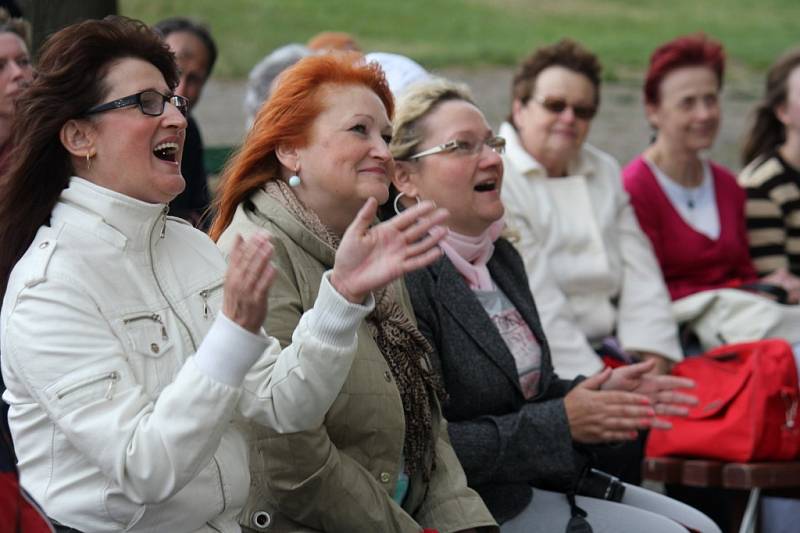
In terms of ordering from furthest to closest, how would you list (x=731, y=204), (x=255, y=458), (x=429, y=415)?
(x=731, y=204)
(x=429, y=415)
(x=255, y=458)

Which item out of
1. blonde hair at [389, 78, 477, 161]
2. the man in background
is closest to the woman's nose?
blonde hair at [389, 78, 477, 161]

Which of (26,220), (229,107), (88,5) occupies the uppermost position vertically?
(88,5)

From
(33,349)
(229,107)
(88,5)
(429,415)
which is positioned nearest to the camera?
(33,349)

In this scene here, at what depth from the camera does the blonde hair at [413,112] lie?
3791mm

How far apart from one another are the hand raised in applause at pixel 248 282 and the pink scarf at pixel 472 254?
4.79 ft

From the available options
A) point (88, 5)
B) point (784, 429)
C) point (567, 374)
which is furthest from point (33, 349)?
point (784, 429)

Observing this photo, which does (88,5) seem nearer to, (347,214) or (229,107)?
(347,214)

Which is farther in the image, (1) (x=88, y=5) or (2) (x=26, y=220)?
(1) (x=88, y=5)

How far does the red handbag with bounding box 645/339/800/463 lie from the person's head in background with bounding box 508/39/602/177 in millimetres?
1092

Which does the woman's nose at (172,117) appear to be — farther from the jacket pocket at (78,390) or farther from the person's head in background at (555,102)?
the person's head in background at (555,102)

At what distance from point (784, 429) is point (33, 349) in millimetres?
2846

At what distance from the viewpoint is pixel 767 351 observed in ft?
14.4

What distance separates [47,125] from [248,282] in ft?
2.12

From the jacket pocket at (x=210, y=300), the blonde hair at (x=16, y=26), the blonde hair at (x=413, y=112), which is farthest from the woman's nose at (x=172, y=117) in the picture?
the blonde hair at (x=16, y=26)
